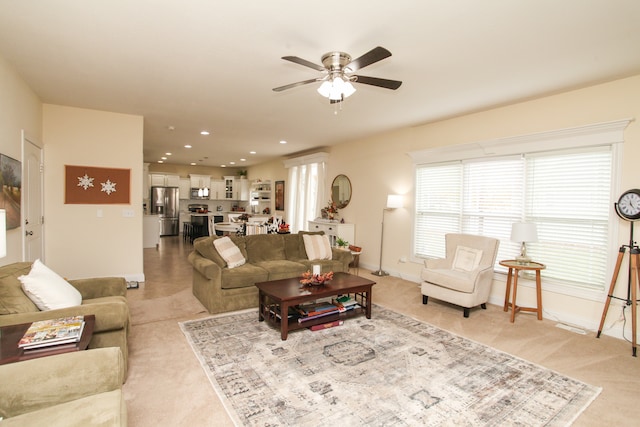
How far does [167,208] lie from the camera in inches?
440

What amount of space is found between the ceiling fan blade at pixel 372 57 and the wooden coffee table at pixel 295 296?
2127 millimetres

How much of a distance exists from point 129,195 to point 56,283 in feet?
9.90

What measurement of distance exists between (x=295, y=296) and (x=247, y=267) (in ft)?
4.07

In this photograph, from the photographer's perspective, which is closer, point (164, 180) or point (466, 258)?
point (466, 258)

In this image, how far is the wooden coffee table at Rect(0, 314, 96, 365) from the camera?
5.28ft

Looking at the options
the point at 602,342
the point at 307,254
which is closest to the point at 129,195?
the point at 307,254

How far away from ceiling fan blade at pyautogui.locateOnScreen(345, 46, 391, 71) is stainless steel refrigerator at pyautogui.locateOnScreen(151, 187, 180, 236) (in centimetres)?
1007

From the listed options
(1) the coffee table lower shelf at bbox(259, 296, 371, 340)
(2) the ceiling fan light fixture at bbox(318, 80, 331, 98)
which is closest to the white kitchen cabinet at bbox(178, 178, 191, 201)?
(1) the coffee table lower shelf at bbox(259, 296, 371, 340)

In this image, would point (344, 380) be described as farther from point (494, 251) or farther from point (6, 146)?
point (6, 146)

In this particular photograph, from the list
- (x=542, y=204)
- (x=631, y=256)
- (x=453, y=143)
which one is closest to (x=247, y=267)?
(x=453, y=143)

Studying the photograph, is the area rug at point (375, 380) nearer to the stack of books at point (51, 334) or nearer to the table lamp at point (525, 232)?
the stack of books at point (51, 334)

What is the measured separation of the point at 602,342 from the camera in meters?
3.28

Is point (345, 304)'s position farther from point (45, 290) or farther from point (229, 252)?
point (45, 290)

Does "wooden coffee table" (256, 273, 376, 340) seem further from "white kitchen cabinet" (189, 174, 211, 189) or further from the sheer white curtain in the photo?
"white kitchen cabinet" (189, 174, 211, 189)
